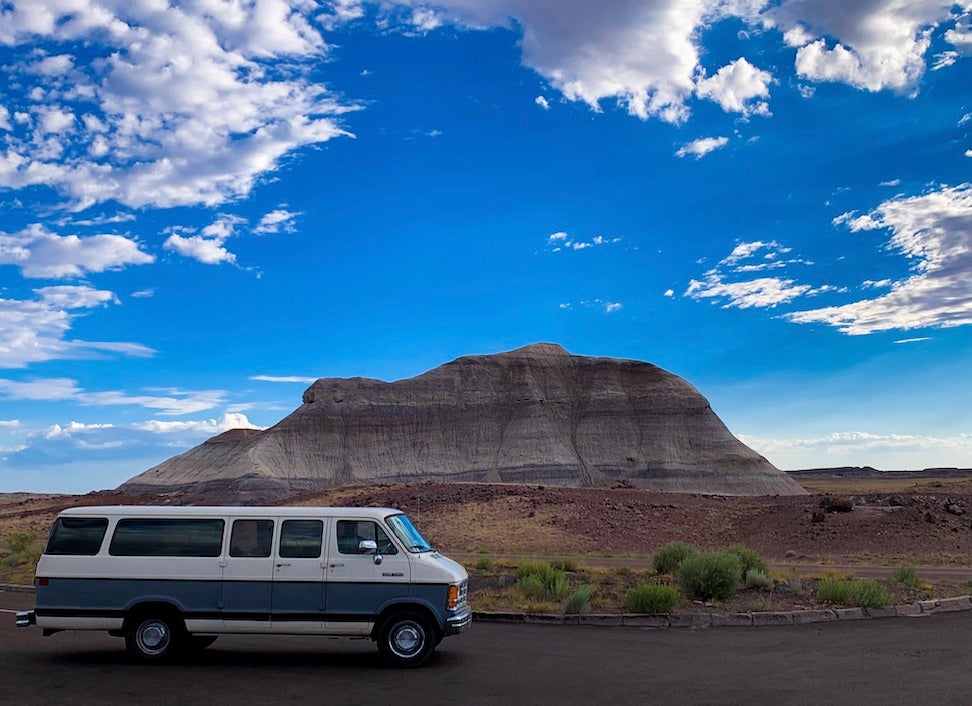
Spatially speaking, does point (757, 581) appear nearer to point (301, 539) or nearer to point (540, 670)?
point (540, 670)

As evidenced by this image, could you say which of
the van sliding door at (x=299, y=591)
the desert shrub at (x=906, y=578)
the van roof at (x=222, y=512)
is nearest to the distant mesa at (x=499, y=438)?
the desert shrub at (x=906, y=578)

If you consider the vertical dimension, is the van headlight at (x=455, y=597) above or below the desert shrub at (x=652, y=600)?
above

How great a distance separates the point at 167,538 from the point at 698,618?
351 inches

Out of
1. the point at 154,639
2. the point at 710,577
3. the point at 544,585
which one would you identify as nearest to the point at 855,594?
the point at 710,577

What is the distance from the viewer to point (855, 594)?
54.7 ft

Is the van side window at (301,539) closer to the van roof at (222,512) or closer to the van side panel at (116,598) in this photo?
the van roof at (222,512)

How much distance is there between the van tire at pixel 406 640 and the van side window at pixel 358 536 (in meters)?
0.83

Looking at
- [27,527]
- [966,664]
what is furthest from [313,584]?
[27,527]

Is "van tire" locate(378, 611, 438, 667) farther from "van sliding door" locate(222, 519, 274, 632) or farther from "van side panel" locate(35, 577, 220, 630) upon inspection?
"van side panel" locate(35, 577, 220, 630)

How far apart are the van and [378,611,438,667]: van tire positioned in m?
0.01

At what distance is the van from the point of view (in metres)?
11.0

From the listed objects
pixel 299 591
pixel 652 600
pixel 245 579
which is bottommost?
pixel 652 600

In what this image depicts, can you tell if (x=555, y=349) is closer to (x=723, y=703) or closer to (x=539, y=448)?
(x=539, y=448)

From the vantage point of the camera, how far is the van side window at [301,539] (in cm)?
1117
